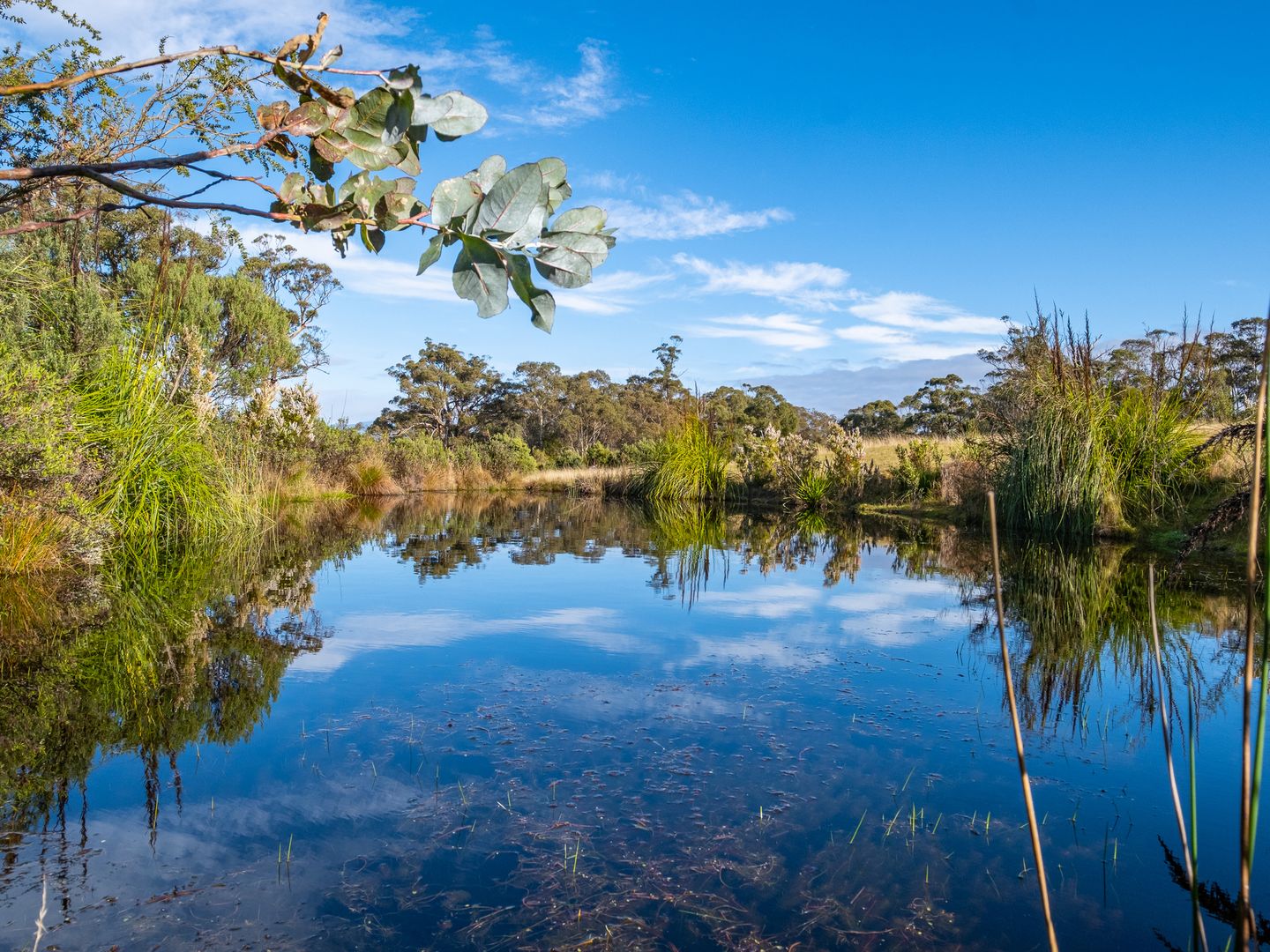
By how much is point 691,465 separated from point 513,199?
18073 mm

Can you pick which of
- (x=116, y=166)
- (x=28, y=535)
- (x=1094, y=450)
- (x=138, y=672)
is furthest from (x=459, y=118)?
(x=1094, y=450)

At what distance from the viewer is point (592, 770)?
3338 millimetres

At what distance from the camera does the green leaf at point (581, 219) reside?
1344 millimetres

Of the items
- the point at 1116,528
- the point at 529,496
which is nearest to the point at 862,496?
the point at 1116,528

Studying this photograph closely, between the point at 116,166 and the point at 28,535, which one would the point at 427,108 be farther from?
the point at 28,535

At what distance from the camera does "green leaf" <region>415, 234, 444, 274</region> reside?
54.8 inches

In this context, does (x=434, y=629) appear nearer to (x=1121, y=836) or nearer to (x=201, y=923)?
(x=201, y=923)

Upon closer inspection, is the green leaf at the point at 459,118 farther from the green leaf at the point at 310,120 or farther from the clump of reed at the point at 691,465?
the clump of reed at the point at 691,465

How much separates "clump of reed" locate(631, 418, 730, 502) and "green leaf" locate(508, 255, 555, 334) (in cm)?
1759

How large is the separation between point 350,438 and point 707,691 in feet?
63.9

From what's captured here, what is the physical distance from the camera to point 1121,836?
2.78 meters

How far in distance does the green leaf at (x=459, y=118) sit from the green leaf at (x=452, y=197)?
0.13 meters

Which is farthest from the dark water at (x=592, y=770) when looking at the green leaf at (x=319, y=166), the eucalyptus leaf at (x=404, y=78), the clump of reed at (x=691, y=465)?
the clump of reed at (x=691, y=465)

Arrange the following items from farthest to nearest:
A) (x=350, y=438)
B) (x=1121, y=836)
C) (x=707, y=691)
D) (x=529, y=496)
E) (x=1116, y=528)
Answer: (x=529, y=496)
(x=350, y=438)
(x=1116, y=528)
(x=707, y=691)
(x=1121, y=836)
